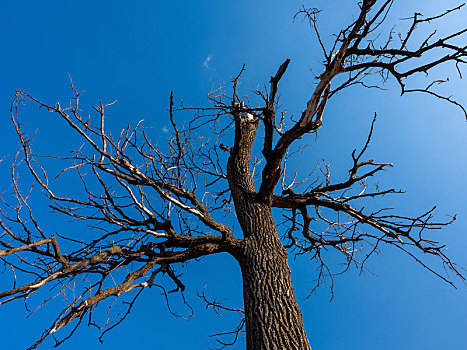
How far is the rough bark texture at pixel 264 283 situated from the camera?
2.08 m

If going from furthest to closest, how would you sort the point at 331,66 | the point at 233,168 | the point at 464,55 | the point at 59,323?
the point at 233,168
the point at 331,66
the point at 464,55
the point at 59,323

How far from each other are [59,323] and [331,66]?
2829 millimetres

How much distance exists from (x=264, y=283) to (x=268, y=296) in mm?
117

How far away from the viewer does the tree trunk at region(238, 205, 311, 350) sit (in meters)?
2.07

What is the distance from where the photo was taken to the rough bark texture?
81.8 inches

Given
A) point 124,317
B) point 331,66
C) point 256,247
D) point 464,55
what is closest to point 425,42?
point 464,55

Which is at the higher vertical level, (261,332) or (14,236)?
(14,236)

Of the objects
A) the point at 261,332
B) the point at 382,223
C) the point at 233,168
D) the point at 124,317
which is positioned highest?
the point at 233,168

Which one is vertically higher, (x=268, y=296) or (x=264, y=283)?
(x=264, y=283)

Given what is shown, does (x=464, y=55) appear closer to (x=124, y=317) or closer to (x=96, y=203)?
(x=96, y=203)

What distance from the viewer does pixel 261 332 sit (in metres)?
2.09

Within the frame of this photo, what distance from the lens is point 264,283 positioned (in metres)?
2.39

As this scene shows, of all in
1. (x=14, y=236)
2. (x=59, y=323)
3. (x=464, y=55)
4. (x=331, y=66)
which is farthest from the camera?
(x=331, y=66)

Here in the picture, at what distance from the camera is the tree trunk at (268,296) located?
2066 millimetres
